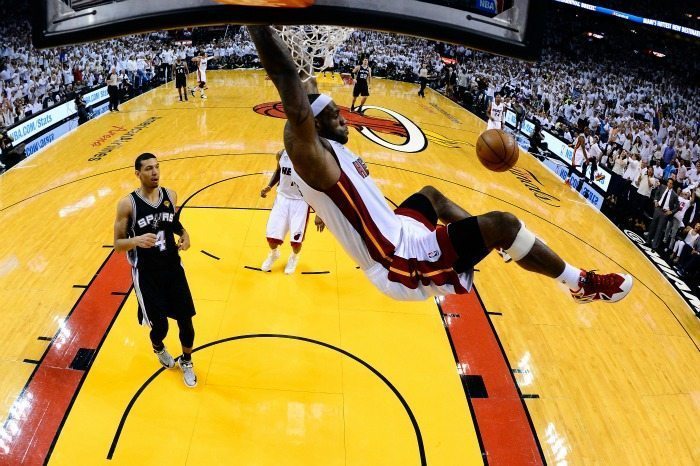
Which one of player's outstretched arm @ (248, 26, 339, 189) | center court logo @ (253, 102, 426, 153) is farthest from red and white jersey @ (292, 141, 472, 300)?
center court logo @ (253, 102, 426, 153)

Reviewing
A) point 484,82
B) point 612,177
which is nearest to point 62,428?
point 612,177

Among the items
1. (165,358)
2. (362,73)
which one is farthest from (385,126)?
(165,358)

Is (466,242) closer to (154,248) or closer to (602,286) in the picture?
(602,286)

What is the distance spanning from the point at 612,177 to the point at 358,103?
839 cm

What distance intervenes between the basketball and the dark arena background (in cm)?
87

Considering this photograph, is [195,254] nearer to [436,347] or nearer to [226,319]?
[226,319]

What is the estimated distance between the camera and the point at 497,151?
4.32 m

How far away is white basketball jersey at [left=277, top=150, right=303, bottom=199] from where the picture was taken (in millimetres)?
6172

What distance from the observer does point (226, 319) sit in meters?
5.85

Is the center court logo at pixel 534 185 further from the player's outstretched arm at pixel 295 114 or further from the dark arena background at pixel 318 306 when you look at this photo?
the player's outstretched arm at pixel 295 114

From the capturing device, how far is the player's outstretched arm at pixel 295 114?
236 centimetres

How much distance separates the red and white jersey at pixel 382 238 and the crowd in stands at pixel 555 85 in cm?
712

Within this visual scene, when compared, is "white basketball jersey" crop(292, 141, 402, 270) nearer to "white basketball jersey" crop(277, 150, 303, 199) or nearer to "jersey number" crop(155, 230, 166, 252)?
"jersey number" crop(155, 230, 166, 252)

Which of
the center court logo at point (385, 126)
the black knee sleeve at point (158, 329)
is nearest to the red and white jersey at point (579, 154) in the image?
the center court logo at point (385, 126)
